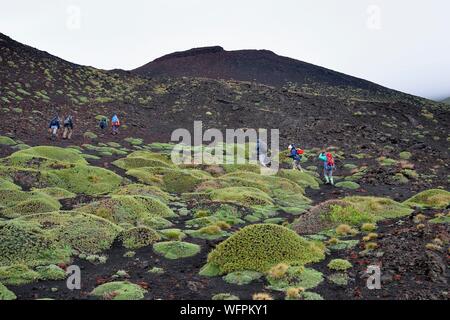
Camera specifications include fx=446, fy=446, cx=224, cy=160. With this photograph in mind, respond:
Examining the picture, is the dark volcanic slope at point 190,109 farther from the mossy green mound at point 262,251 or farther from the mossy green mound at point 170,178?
the mossy green mound at point 262,251

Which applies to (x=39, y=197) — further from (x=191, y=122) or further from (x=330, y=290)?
(x=191, y=122)

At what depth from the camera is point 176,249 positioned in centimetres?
1870

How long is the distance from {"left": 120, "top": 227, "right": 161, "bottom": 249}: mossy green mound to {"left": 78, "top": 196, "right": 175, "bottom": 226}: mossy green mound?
2.29 m

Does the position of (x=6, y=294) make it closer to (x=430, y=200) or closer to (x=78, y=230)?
(x=78, y=230)

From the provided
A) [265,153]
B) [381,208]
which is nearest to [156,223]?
[381,208]

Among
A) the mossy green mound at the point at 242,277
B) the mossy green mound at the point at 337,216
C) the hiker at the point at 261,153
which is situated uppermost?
the hiker at the point at 261,153

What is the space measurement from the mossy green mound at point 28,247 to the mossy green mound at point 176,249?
3666mm

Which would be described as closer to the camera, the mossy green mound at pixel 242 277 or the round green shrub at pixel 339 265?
the mossy green mound at pixel 242 277

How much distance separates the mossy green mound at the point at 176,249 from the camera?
59.9ft

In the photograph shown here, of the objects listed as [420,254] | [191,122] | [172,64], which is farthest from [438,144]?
[172,64]

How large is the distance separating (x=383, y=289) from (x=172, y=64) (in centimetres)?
10489

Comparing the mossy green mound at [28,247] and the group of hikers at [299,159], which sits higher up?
the group of hikers at [299,159]

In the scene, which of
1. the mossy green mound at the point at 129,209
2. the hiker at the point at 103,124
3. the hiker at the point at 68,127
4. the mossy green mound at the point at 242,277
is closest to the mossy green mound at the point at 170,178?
the mossy green mound at the point at 129,209

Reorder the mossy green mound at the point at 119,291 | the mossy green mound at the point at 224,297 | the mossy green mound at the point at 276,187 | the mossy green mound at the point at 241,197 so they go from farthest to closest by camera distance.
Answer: the mossy green mound at the point at 276,187, the mossy green mound at the point at 241,197, the mossy green mound at the point at 119,291, the mossy green mound at the point at 224,297
